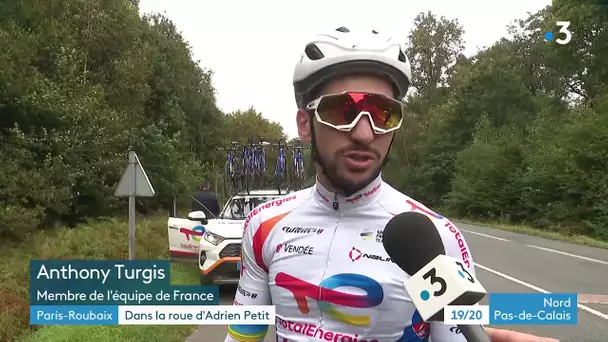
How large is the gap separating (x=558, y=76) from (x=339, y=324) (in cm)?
5141

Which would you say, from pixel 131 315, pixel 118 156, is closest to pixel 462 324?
pixel 131 315

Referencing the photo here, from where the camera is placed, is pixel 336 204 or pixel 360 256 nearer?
pixel 360 256

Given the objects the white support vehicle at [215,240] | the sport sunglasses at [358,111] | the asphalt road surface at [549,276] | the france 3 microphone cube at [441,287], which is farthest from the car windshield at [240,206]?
the france 3 microphone cube at [441,287]

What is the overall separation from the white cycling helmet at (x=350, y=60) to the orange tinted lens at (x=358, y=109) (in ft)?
0.29

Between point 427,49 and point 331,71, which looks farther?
point 427,49

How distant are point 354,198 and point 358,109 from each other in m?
0.33

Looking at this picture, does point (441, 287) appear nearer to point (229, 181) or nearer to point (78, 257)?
point (78, 257)

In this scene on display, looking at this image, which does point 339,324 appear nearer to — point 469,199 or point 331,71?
point 331,71

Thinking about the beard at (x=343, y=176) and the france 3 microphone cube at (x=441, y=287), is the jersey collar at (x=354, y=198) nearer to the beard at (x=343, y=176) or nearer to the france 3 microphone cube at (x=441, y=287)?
the beard at (x=343, y=176)

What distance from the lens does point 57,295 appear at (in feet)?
26.9

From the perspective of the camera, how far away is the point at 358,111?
197 centimetres

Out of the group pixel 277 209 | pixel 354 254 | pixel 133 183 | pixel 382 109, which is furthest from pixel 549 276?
pixel 382 109

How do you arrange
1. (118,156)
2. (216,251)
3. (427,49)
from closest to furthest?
(216,251) → (118,156) → (427,49)

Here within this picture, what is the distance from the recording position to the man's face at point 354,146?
1967 mm
